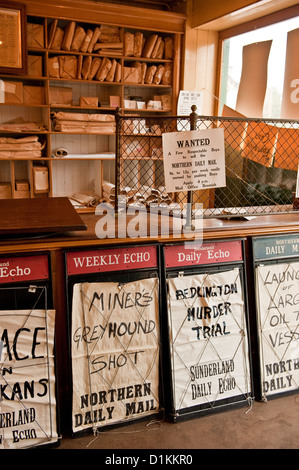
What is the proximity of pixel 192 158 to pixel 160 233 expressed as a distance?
39cm

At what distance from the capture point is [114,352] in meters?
1.97

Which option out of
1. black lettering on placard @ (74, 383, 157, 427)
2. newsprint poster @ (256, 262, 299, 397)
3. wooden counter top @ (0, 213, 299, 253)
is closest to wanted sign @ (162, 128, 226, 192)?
wooden counter top @ (0, 213, 299, 253)

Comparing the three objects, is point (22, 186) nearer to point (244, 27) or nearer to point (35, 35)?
point (35, 35)

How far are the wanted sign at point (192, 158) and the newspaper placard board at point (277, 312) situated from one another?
457 mm

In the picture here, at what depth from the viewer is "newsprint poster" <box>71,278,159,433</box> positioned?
1911mm

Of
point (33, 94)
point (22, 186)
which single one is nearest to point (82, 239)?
point (22, 186)

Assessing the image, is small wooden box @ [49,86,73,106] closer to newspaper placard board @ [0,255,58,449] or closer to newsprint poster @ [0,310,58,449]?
newspaper placard board @ [0,255,58,449]

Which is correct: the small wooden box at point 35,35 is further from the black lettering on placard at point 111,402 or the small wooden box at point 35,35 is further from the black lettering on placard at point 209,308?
the black lettering on placard at point 111,402

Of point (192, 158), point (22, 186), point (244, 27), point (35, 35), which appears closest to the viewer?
point (192, 158)

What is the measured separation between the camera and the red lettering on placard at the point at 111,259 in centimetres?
190

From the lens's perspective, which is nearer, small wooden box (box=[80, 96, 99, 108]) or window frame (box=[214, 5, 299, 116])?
window frame (box=[214, 5, 299, 116])

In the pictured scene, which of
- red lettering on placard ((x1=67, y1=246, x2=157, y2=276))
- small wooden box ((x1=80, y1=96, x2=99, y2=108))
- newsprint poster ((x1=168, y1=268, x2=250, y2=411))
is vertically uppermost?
small wooden box ((x1=80, y1=96, x2=99, y2=108))

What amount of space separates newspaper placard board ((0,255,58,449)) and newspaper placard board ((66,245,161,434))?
0.11 m

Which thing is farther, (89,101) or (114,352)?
(89,101)
